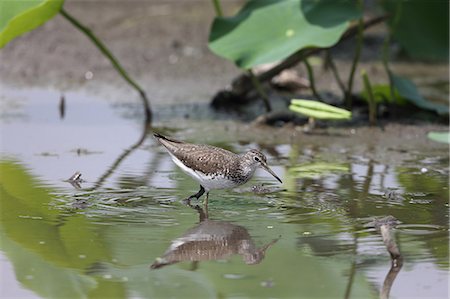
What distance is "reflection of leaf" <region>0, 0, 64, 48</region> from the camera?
8500 millimetres

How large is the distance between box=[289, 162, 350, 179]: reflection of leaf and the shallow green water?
23mm

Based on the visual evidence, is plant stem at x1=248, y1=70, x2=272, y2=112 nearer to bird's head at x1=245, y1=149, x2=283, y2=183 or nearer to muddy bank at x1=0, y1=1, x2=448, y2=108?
muddy bank at x1=0, y1=1, x2=448, y2=108

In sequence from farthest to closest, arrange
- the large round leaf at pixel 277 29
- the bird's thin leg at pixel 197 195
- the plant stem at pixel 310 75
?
the plant stem at pixel 310 75, the large round leaf at pixel 277 29, the bird's thin leg at pixel 197 195

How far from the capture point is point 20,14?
8422 mm

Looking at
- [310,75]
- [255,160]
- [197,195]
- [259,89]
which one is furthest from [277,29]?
[197,195]

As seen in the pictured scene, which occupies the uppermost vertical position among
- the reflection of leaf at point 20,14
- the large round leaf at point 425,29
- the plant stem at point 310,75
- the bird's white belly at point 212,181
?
the reflection of leaf at point 20,14

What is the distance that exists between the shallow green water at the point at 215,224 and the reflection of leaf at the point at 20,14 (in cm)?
99

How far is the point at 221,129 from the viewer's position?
10.1 m

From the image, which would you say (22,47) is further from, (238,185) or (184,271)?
(184,271)

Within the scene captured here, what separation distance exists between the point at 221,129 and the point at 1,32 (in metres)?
2.41

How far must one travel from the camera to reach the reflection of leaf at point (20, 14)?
27.9 ft

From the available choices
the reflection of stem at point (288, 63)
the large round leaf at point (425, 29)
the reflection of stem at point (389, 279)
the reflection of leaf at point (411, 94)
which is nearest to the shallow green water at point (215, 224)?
the reflection of stem at point (389, 279)

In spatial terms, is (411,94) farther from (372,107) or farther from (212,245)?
(212,245)

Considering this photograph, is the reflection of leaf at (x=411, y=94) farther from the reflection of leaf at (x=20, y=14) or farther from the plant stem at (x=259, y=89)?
the reflection of leaf at (x=20, y=14)
